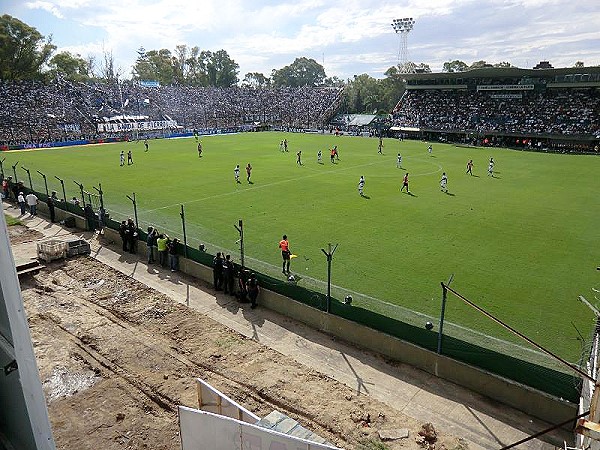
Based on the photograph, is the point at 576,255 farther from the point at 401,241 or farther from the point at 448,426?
the point at 448,426

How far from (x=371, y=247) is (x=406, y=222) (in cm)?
448

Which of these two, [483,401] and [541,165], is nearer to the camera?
[483,401]

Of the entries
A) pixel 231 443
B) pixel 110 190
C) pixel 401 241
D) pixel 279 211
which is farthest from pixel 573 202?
pixel 110 190

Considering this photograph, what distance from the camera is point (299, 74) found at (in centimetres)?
16588

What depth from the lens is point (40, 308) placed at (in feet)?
47.0

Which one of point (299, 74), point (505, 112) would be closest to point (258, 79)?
point (299, 74)

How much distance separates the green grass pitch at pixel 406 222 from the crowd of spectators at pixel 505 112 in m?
14.9

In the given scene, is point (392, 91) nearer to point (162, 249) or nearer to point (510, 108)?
point (510, 108)

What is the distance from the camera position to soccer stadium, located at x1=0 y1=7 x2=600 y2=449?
998 centimetres

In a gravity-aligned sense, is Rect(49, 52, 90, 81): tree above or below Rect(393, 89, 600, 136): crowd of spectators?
above

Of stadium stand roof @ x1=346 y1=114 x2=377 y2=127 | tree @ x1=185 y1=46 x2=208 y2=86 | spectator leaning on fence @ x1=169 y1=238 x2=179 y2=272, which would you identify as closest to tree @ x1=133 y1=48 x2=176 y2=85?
tree @ x1=185 y1=46 x2=208 y2=86

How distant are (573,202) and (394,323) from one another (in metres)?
22.0

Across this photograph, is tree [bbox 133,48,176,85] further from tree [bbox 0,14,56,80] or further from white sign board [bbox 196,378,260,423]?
white sign board [bbox 196,378,260,423]

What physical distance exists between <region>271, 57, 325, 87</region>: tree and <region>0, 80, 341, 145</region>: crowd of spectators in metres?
60.5
